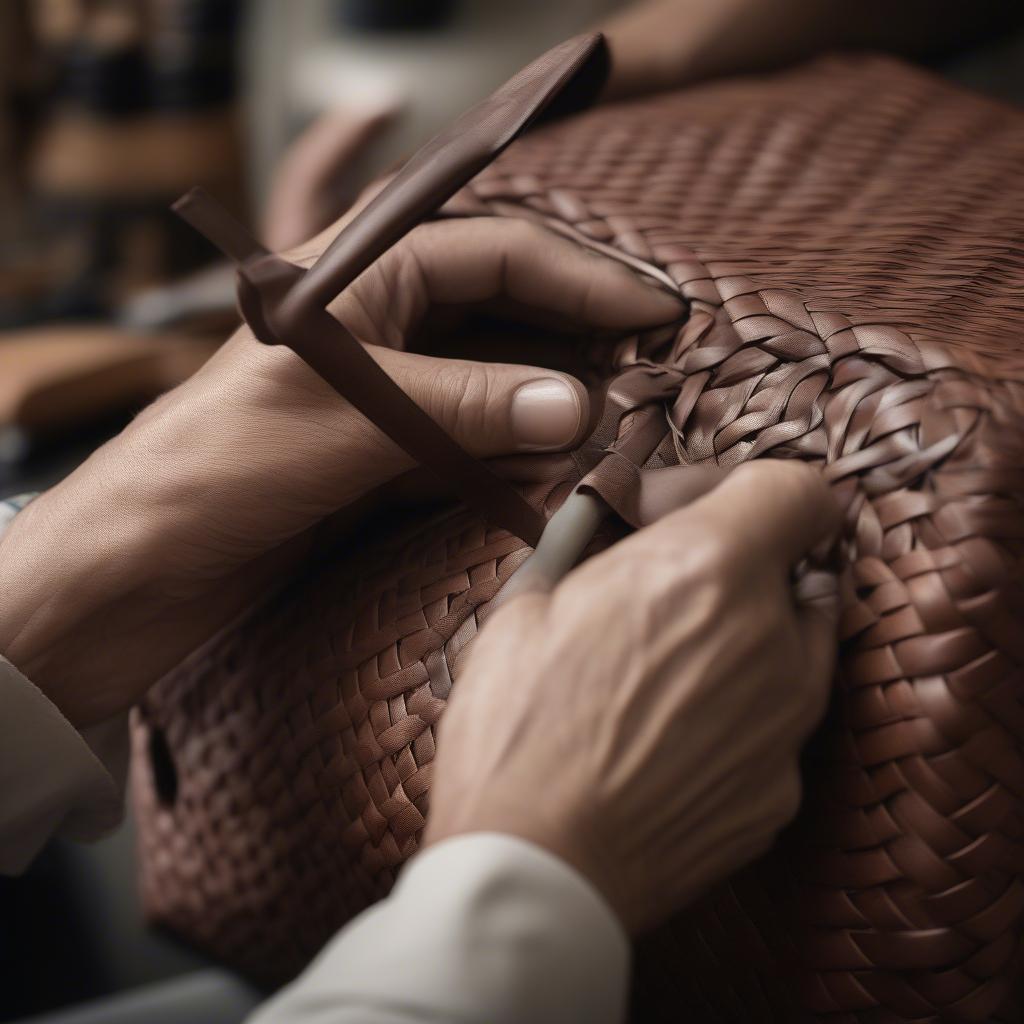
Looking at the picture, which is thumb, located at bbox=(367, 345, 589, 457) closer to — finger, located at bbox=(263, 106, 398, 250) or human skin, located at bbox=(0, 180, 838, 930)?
human skin, located at bbox=(0, 180, 838, 930)

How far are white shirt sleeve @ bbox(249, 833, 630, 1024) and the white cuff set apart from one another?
287 mm

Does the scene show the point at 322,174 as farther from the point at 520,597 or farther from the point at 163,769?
the point at 520,597

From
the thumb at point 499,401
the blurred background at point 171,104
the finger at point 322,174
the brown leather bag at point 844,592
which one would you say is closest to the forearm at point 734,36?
the brown leather bag at point 844,592

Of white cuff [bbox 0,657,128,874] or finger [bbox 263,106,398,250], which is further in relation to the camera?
finger [bbox 263,106,398,250]

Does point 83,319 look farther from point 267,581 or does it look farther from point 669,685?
point 669,685

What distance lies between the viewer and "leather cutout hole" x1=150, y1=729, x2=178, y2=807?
74cm

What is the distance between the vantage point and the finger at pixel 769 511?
0.39m

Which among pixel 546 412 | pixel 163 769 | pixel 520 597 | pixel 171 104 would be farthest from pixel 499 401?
pixel 171 104

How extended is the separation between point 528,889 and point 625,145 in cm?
49

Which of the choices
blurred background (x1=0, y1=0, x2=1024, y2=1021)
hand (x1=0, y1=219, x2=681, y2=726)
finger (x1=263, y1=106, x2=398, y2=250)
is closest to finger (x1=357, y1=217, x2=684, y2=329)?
hand (x1=0, y1=219, x2=681, y2=726)

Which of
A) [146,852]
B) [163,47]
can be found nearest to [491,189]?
[146,852]

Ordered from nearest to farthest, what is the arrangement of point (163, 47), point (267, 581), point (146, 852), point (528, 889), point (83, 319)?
point (528, 889)
point (267, 581)
point (146, 852)
point (83, 319)
point (163, 47)

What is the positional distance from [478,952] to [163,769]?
0.46m

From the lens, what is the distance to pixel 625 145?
2.25ft
